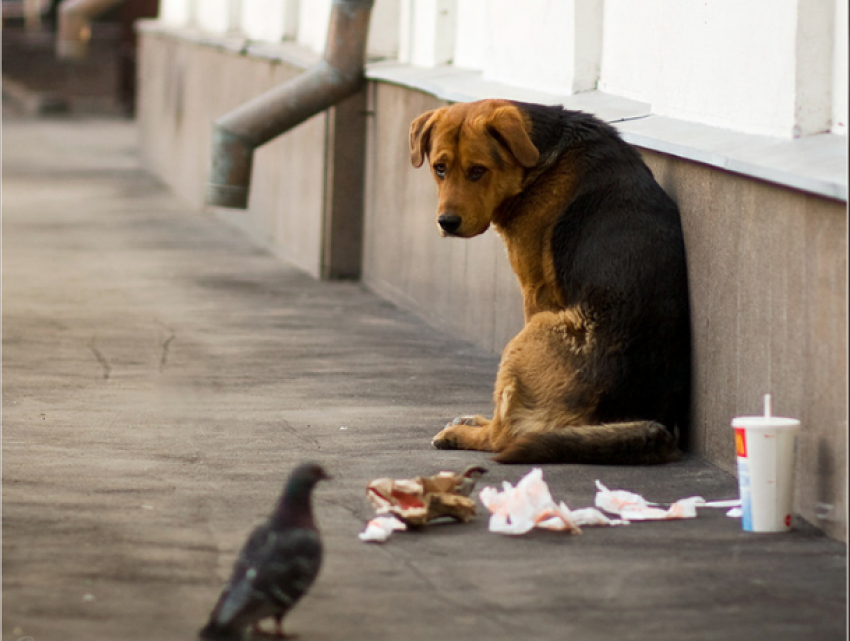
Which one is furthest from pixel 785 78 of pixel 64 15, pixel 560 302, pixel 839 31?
pixel 64 15

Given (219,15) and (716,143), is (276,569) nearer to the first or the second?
(716,143)

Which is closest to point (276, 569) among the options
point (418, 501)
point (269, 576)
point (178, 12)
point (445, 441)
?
point (269, 576)

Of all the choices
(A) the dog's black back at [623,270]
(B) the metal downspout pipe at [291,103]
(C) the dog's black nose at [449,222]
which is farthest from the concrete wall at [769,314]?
(B) the metal downspout pipe at [291,103]

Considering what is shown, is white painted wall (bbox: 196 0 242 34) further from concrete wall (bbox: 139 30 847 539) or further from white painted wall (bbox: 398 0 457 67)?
white painted wall (bbox: 398 0 457 67)

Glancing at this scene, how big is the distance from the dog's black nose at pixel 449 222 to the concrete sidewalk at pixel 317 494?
3.30 feet

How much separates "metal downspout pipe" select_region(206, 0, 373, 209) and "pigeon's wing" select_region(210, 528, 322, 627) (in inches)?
338

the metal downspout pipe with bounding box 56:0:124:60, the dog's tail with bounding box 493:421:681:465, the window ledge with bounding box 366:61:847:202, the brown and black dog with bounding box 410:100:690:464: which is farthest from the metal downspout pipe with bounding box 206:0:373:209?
the metal downspout pipe with bounding box 56:0:124:60

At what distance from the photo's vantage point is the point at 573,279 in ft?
22.2

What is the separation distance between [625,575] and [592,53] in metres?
4.89

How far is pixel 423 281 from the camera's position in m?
11.5

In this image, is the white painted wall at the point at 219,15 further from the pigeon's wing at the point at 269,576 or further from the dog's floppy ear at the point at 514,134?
the pigeon's wing at the point at 269,576

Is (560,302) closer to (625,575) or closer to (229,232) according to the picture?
(625,575)

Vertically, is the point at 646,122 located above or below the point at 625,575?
above

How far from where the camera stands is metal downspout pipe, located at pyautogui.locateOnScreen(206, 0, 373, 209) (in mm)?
12453
